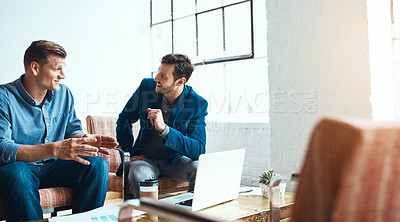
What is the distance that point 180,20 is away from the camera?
199 inches

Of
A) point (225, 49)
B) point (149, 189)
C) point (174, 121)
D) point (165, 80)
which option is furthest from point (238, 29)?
point (149, 189)

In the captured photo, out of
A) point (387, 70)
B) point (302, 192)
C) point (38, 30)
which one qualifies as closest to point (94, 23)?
point (38, 30)

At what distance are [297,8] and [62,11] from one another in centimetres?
287

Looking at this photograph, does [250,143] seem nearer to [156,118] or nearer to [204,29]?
[204,29]

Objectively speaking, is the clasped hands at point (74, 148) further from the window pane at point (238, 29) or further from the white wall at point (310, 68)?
the window pane at point (238, 29)

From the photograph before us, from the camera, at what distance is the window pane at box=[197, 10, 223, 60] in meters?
4.58

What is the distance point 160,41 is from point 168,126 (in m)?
2.95

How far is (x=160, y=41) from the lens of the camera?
5.38m

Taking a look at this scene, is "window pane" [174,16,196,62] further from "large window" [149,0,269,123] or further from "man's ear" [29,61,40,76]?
"man's ear" [29,61,40,76]

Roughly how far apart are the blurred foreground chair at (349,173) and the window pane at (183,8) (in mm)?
4453

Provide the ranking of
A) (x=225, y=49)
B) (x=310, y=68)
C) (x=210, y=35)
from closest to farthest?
(x=310, y=68) → (x=225, y=49) → (x=210, y=35)

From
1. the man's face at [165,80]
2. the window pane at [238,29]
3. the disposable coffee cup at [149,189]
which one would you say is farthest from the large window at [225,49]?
the disposable coffee cup at [149,189]

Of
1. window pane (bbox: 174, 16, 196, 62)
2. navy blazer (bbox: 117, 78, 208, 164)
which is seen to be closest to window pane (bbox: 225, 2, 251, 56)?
window pane (bbox: 174, 16, 196, 62)

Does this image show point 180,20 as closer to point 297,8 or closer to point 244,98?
point 244,98
